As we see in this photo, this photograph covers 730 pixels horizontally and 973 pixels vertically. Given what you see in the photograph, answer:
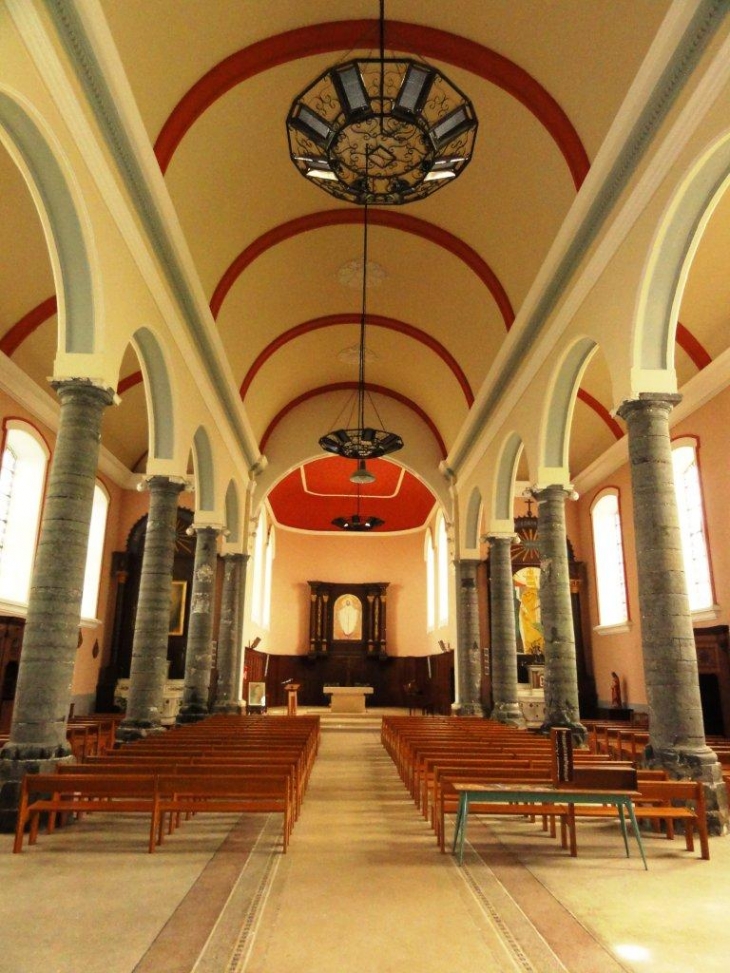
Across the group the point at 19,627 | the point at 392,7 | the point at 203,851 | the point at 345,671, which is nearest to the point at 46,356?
the point at 19,627

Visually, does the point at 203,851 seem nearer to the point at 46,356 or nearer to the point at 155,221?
the point at 155,221

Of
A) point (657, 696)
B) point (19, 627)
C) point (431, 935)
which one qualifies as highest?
point (19, 627)

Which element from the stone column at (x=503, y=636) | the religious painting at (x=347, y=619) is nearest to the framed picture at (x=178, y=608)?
the stone column at (x=503, y=636)

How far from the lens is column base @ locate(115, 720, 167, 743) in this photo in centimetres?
931

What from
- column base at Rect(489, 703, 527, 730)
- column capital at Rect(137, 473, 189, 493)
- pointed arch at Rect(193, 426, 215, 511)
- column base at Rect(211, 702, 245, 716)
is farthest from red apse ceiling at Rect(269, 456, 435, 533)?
column capital at Rect(137, 473, 189, 493)

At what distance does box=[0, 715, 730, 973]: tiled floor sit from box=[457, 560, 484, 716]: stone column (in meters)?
9.69

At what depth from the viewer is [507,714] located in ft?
43.3

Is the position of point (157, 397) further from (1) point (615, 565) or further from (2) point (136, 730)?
(1) point (615, 565)

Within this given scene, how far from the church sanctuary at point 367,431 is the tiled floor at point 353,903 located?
0.11ft

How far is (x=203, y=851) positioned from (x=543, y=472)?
7238 millimetres

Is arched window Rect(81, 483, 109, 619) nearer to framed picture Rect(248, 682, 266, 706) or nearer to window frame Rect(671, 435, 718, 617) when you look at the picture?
framed picture Rect(248, 682, 266, 706)

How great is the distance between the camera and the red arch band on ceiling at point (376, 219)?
37.8ft

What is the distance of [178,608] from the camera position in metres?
17.7

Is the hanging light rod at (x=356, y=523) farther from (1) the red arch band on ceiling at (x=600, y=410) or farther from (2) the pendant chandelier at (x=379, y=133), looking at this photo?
(2) the pendant chandelier at (x=379, y=133)
